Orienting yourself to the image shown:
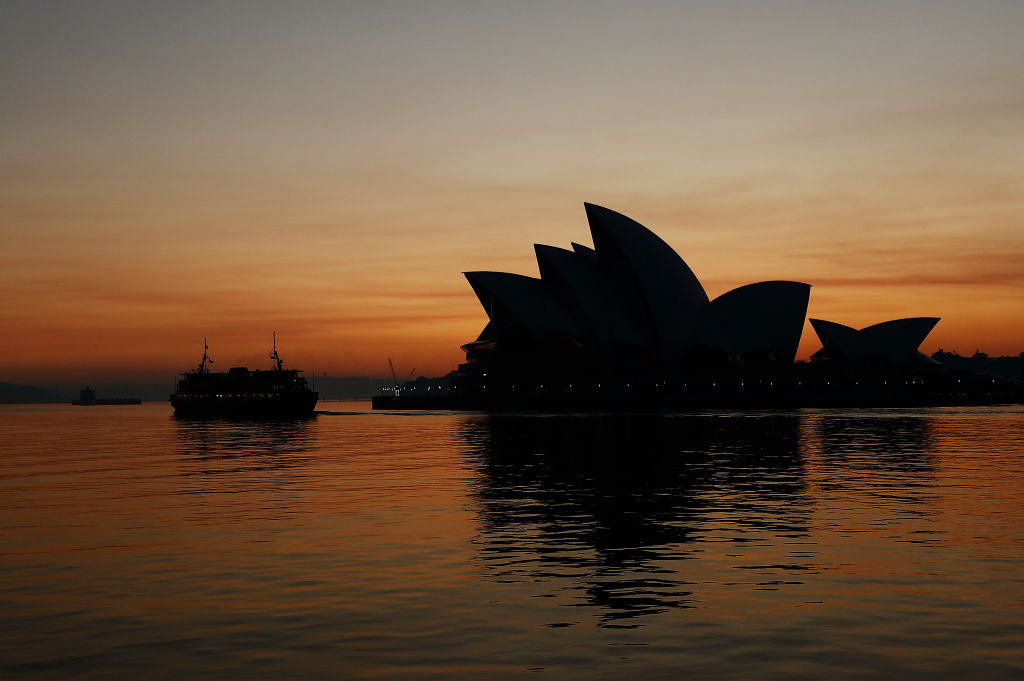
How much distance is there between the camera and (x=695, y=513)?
23.0m

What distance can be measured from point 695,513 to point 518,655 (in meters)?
13.2

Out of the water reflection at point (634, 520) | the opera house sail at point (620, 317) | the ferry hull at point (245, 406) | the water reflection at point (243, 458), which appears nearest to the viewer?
the water reflection at point (634, 520)

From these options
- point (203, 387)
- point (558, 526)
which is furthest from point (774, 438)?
point (203, 387)

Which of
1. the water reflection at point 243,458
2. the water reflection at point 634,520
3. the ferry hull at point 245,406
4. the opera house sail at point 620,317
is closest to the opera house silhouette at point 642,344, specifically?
the opera house sail at point 620,317

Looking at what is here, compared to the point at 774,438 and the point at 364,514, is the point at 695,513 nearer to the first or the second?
the point at 364,514

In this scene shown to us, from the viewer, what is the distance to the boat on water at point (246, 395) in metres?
126

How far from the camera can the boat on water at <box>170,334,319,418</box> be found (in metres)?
126

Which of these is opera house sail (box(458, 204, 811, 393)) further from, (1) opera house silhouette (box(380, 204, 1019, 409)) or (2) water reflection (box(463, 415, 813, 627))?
(2) water reflection (box(463, 415, 813, 627))

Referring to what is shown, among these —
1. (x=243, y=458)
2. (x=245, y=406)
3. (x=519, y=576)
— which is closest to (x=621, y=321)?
(x=245, y=406)

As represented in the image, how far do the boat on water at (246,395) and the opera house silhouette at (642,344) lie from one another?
23.4 metres

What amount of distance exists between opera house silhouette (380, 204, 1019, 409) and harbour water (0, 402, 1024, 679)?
8188 cm

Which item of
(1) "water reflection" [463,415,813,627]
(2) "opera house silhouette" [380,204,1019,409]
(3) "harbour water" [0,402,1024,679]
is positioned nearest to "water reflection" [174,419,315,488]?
(3) "harbour water" [0,402,1024,679]

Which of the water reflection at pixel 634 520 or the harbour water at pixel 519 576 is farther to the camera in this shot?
the water reflection at pixel 634 520

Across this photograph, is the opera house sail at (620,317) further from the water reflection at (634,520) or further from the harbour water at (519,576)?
the harbour water at (519,576)
